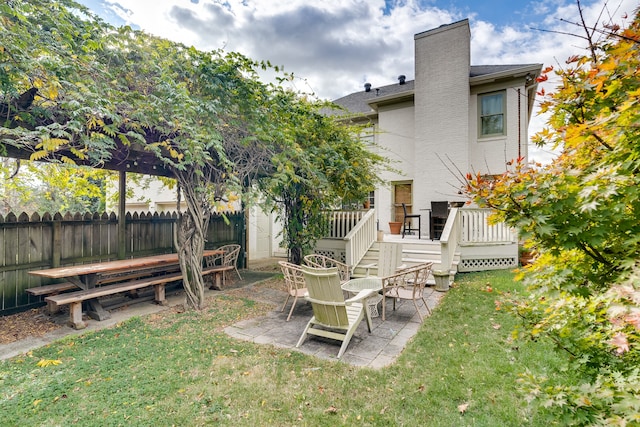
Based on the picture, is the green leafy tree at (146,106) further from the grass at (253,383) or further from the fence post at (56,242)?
the grass at (253,383)

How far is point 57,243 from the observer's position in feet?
18.5

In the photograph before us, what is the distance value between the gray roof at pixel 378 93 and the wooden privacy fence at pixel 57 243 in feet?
31.1

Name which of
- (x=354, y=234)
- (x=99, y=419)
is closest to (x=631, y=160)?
(x=99, y=419)

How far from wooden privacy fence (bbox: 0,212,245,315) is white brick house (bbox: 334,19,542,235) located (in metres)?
7.58

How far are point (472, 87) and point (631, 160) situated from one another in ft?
38.9

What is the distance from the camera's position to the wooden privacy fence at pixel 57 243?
5102 millimetres

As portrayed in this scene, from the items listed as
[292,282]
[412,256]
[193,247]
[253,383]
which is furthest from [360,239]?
[253,383]

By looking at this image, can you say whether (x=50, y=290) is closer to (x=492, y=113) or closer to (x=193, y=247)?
(x=193, y=247)

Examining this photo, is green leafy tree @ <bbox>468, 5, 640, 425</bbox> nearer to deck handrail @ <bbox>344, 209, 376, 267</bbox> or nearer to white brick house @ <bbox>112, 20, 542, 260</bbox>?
deck handrail @ <bbox>344, 209, 376, 267</bbox>

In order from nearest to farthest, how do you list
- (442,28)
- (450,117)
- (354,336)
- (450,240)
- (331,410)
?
(331,410) → (354,336) → (450,240) → (450,117) → (442,28)

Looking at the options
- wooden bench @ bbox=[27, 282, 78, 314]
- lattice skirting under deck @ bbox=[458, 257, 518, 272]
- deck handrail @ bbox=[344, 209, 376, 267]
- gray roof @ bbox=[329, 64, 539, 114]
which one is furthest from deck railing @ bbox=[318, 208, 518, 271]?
gray roof @ bbox=[329, 64, 539, 114]

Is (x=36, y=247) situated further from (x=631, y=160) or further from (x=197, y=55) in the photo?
(x=631, y=160)

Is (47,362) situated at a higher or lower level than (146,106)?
lower

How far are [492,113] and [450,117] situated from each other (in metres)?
1.45
